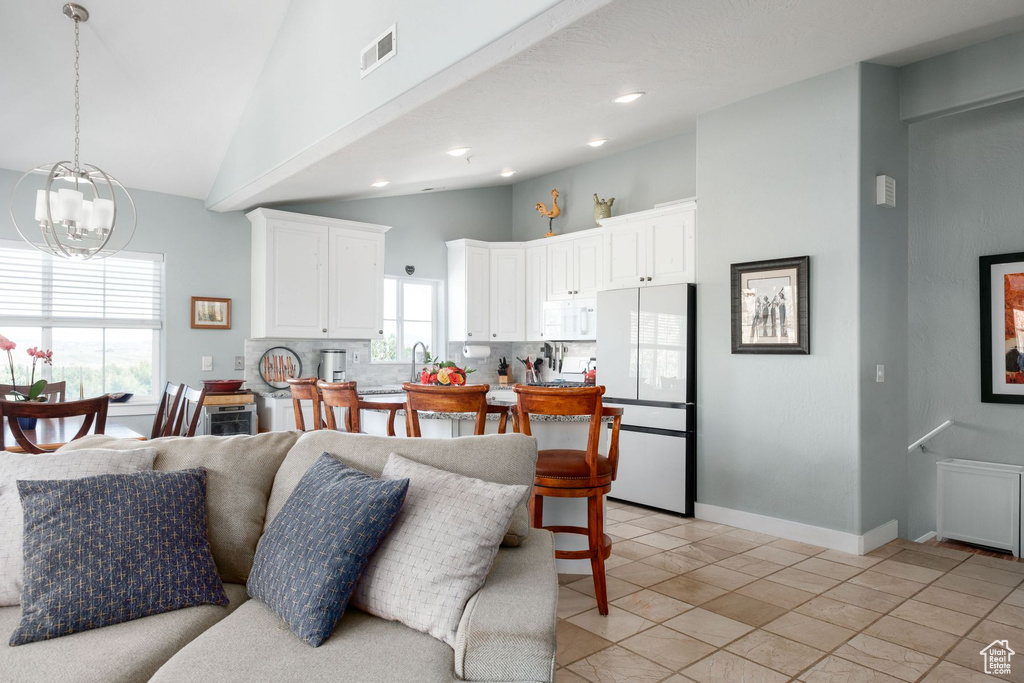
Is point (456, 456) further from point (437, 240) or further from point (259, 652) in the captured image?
point (437, 240)

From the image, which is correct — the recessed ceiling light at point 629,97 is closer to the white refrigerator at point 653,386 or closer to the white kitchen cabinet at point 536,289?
the white refrigerator at point 653,386

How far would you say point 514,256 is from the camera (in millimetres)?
7000

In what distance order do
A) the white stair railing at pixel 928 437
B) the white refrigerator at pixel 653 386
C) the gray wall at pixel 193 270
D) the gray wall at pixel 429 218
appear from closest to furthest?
1. the white stair railing at pixel 928 437
2. the white refrigerator at pixel 653 386
3. the gray wall at pixel 193 270
4. the gray wall at pixel 429 218

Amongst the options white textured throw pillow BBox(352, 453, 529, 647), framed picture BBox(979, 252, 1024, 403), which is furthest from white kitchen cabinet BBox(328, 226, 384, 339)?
framed picture BBox(979, 252, 1024, 403)

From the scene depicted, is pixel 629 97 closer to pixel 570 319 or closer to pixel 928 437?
pixel 570 319

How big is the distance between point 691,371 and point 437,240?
3516mm

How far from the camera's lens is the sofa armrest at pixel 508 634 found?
1.43 metres

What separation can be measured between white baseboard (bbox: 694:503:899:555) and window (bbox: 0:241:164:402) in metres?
4.80

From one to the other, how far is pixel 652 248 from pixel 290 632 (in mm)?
4270

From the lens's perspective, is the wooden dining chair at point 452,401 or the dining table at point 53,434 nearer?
the dining table at point 53,434

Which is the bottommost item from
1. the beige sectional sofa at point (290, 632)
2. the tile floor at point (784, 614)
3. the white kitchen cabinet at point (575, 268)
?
the tile floor at point (784, 614)

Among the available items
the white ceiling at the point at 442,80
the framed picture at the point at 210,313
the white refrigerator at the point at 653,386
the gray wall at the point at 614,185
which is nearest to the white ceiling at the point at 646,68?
the white ceiling at the point at 442,80

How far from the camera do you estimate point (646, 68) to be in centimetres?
334

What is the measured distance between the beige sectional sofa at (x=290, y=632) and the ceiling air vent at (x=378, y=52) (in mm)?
2584
